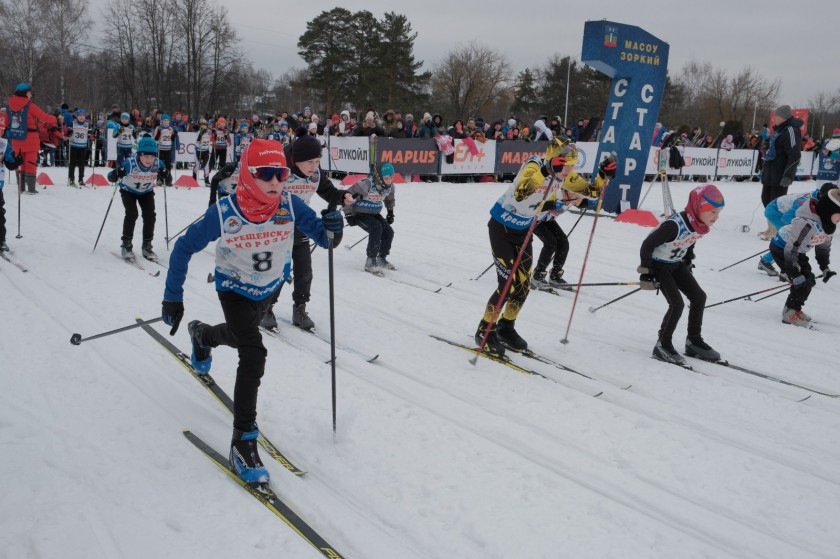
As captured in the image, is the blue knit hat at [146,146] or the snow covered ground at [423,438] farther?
the blue knit hat at [146,146]

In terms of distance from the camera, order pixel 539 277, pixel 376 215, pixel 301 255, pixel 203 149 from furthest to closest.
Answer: pixel 203 149
pixel 376 215
pixel 539 277
pixel 301 255

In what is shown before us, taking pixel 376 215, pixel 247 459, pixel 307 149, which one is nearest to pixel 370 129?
pixel 376 215

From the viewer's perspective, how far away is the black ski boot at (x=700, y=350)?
221 inches

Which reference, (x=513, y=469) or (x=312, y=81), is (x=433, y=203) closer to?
(x=513, y=469)

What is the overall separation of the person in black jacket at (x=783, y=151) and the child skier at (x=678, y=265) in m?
7.00

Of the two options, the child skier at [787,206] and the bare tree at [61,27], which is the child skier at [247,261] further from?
the bare tree at [61,27]

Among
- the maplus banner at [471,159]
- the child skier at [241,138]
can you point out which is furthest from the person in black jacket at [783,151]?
the child skier at [241,138]

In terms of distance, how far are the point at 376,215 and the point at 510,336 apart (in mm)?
3472

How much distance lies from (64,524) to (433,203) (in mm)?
12729

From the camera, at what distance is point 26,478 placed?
127 inches

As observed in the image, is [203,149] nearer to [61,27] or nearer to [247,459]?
[247,459]

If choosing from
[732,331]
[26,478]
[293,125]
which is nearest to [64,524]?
[26,478]

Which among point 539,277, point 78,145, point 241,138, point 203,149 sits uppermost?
point 241,138

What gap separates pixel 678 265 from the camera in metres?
5.60
